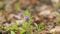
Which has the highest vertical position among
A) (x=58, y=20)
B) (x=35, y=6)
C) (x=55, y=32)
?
(x=35, y=6)

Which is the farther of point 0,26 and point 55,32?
point 0,26

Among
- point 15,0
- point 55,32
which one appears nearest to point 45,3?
point 15,0

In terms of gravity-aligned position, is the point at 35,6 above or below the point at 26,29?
above

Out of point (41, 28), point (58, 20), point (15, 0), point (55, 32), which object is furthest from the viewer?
point (15, 0)

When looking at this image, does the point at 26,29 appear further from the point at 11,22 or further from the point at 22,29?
the point at 11,22

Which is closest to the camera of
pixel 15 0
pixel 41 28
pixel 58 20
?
pixel 41 28

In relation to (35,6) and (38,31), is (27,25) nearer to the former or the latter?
(38,31)

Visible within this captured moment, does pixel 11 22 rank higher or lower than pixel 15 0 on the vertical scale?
lower

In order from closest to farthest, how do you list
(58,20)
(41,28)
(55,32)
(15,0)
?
1. (55,32)
2. (41,28)
3. (58,20)
4. (15,0)

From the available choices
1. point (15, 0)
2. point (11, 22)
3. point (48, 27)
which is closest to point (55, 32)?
point (48, 27)
